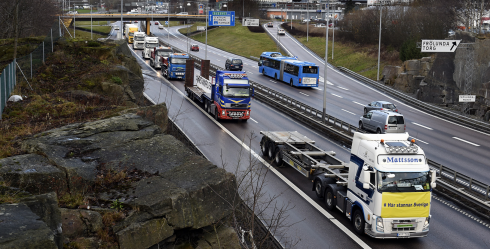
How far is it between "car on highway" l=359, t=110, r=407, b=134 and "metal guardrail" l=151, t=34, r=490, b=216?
66.6 inches

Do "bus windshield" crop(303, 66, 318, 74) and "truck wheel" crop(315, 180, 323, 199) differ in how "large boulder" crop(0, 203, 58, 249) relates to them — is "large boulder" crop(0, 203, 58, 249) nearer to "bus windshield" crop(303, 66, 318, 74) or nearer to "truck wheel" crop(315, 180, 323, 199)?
"truck wheel" crop(315, 180, 323, 199)

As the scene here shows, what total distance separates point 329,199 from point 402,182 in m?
3.79

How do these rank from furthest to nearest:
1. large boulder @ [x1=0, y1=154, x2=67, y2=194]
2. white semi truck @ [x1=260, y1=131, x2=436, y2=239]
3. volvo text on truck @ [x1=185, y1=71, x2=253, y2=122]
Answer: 1. volvo text on truck @ [x1=185, y1=71, x2=253, y2=122]
2. white semi truck @ [x1=260, y1=131, x2=436, y2=239]
3. large boulder @ [x1=0, y1=154, x2=67, y2=194]

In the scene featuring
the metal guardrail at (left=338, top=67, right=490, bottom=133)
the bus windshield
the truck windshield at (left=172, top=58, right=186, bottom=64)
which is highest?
the truck windshield at (left=172, top=58, right=186, bottom=64)

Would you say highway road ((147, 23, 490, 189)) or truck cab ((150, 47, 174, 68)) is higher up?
truck cab ((150, 47, 174, 68))

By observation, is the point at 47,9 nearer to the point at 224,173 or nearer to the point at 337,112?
the point at 337,112

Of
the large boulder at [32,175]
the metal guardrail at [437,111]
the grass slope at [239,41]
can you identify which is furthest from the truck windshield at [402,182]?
the grass slope at [239,41]

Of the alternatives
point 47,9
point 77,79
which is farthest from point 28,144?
point 47,9

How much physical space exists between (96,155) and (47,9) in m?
57.5

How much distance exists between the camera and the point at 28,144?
13.4 meters

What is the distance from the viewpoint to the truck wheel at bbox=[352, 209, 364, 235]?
15171 mm

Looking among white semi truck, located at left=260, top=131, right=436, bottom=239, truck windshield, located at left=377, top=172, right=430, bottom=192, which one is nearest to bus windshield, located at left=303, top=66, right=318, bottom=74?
white semi truck, located at left=260, top=131, right=436, bottom=239

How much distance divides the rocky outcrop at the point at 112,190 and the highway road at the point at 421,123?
16.6 metres

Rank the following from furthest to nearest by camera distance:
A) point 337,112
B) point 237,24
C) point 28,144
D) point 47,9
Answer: point 237,24
point 47,9
point 337,112
point 28,144
